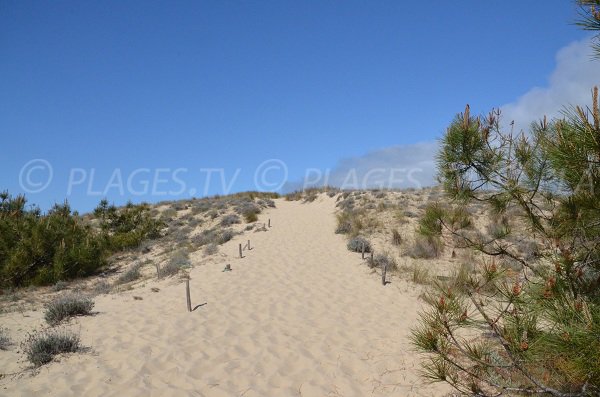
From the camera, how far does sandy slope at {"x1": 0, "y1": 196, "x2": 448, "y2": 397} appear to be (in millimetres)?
5426

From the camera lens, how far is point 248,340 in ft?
23.2

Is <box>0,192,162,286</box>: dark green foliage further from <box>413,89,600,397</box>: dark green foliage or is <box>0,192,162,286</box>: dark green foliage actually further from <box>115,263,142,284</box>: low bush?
→ <box>413,89,600,397</box>: dark green foliage

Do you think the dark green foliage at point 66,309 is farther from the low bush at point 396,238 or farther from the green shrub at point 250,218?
the green shrub at point 250,218

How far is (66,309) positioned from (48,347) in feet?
7.26

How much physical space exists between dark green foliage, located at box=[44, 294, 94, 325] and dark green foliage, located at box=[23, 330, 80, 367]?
1411mm

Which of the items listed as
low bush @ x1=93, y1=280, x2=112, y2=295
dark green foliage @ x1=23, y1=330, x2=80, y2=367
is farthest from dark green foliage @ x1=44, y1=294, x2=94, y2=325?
low bush @ x1=93, y1=280, x2=112, y2=295

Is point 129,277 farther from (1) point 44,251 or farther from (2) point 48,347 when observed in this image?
(2) point 48,347

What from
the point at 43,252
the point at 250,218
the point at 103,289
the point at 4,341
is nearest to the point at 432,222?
the point at 4,341

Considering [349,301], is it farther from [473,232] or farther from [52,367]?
[473,232]

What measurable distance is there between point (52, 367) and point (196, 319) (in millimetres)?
2776

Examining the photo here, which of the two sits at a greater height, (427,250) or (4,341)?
(427,250)

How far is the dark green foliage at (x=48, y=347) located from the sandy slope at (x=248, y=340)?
0.19m

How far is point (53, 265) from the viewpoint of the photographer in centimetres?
1331

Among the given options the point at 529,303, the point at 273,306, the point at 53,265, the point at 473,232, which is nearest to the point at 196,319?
the point at 273,306
